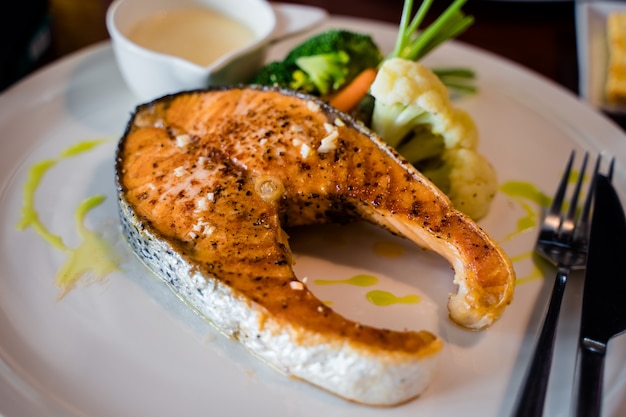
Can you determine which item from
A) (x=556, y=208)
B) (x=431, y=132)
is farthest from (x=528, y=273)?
(x=431, y=132)

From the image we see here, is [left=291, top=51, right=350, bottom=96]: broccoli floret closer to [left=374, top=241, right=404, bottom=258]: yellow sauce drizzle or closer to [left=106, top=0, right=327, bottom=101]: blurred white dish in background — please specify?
[left=106, top=0, right=327, bottom=101]: blurred white dish in background

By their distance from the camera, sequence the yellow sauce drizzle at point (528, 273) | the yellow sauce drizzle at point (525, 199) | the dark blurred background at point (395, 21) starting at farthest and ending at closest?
the dark blurred background at point (395, 21), the yellow sauce drizzle at point (525, 199), the yellow sauce drizzle at point (528, 273)

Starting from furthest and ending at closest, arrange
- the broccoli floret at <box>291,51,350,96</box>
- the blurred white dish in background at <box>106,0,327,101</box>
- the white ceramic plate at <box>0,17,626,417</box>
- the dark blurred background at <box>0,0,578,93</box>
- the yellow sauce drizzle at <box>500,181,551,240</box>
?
1. the dark blurred background at <box>0,0,578,93</box>
2. the broccoli floret at <box>291,51,350,96</box>
3. the blurred white dish in background at <box>106,0,327,101</box>
4. the yellow sauce drizzle at <box>500,181,551,240</box>
5. the white ceramic plate at <box>0,17,626,417</box>

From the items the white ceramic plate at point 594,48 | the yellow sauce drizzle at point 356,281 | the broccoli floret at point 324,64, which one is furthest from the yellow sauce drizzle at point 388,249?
the white ceramic plate at point 594,48

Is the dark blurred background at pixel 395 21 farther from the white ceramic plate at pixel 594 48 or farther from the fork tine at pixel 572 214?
the fork tine at pixel 572 214

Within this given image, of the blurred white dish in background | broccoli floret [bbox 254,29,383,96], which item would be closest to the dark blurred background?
the blurred white dish in background

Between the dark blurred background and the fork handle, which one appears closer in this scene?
the fork handle
